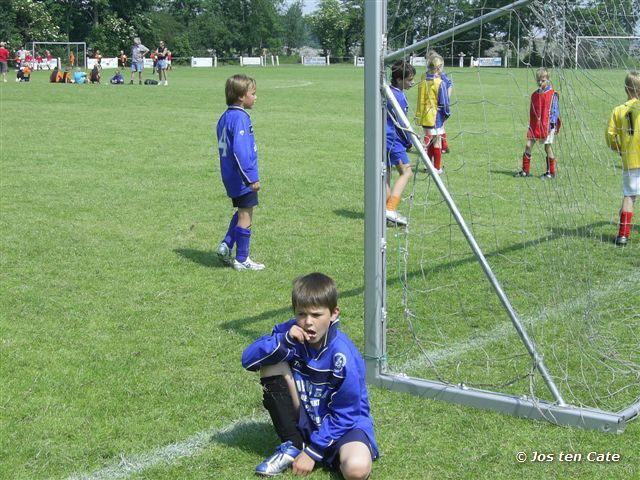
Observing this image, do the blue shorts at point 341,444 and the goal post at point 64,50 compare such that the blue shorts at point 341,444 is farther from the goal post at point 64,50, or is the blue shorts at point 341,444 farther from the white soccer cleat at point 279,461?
the goal post at point 64,50

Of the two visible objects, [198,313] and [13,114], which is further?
[13,114]

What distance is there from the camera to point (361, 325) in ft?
19.4

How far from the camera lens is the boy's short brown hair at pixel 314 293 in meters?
3.85

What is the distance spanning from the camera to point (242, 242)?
7391 mm

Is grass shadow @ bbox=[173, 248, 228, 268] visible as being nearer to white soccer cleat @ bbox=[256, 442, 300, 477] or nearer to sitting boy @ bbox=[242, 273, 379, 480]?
sitting boy @ bbox=[242, 273, 379, 480]

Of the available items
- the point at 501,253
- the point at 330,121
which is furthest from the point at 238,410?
the point at 330,121

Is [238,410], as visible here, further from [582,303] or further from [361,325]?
[582,303]

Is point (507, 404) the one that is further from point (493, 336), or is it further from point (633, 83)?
point (633, 83)

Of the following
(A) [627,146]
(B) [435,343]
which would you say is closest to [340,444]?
(B) [435,343]

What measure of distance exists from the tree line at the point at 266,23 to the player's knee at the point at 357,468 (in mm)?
2249

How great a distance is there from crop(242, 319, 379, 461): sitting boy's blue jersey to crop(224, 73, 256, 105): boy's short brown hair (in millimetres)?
3501

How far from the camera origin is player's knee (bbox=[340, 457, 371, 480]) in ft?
12.0

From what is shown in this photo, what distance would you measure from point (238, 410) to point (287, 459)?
0.72 metres

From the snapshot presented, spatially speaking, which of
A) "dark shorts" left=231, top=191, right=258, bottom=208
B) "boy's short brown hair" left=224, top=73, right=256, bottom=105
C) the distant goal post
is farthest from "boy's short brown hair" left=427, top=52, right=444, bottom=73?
"dark shorts" left=231, top=191, right=258, bottom=208
